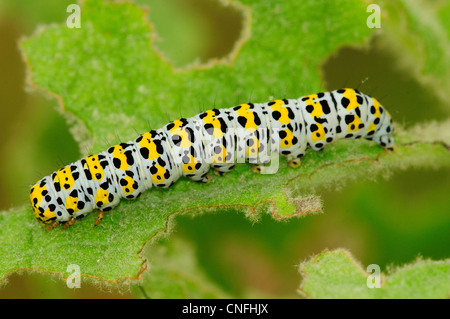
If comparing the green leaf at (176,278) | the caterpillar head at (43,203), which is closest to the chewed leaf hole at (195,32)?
the caterpillar head at (43,203)

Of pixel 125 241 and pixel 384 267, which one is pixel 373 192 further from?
pixel 125 241

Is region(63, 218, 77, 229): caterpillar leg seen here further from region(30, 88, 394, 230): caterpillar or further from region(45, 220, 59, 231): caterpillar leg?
region(45, 220, 59, 231): caterpillar leg

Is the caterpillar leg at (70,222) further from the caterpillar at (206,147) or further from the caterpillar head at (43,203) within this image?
the caterpillar head at (43,203)

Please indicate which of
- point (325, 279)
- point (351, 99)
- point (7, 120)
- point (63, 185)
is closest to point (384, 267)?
point (325, 279)

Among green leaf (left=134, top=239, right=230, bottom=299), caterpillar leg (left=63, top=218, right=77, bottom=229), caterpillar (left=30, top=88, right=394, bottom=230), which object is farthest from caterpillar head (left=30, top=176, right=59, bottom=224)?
green leaf (left=134, top=239, right=230, bottom=299)

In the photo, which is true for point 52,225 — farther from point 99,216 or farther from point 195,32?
point 195,32

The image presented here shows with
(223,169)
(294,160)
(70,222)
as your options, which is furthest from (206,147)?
(70,222)
